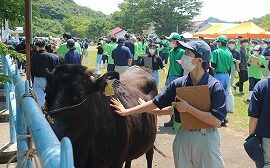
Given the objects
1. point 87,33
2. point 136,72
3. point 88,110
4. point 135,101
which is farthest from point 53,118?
point 87,33

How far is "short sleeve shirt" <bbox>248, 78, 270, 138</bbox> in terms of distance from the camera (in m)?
3.90

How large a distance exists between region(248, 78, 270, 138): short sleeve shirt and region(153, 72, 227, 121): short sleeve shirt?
41cm

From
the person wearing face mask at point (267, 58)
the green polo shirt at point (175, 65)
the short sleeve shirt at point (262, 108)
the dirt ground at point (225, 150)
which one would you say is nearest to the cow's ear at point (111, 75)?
the short sleeve shirt at point (262, 108)

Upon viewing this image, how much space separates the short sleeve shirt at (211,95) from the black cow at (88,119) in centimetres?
65

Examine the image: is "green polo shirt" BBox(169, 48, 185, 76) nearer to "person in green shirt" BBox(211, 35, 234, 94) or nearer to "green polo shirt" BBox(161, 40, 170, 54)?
"person in green shirt" BBox(211, 35, 234, 94)

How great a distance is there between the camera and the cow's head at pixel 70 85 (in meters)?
3.92

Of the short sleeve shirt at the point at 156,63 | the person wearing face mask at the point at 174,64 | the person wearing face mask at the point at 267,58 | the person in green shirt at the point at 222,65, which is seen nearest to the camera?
the person wearing face mask at the point at 267,58

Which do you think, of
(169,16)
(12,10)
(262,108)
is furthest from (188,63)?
(169,16)

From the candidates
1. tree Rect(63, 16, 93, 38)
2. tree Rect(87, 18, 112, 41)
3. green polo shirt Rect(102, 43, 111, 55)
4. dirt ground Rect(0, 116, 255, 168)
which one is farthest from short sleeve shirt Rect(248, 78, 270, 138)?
tree Rect(63, 16, 93, 38)

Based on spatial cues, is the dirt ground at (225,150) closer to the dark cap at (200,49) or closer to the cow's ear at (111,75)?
the cow's ear at (111,75)

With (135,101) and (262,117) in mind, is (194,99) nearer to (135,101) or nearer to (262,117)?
(262,117)

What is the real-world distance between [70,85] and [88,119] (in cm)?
43

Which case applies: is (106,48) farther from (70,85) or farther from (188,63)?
(188,63)

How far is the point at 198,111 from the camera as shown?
146 inches
